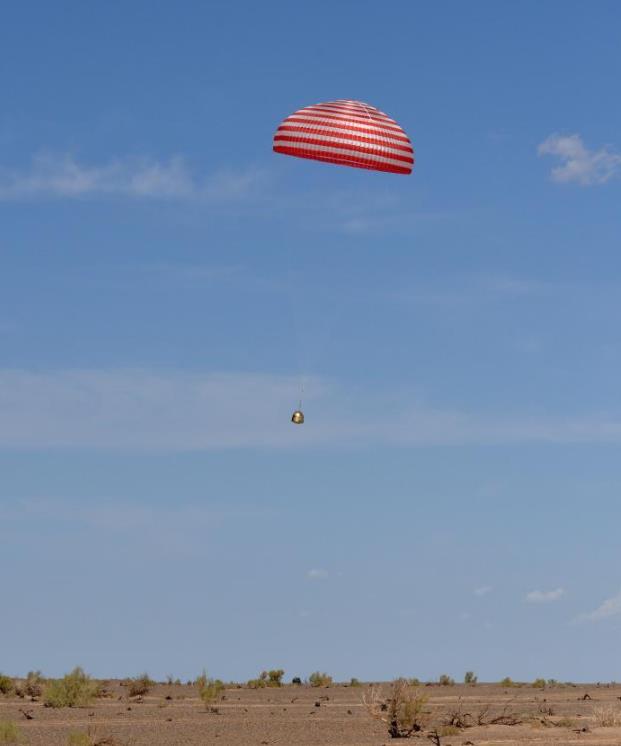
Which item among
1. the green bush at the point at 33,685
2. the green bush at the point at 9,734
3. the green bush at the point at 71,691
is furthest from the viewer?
the green bush at the point at 33,685

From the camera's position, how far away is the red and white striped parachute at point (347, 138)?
3712cm

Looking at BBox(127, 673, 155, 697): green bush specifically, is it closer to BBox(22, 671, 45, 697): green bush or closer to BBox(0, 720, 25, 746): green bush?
BBox(22, 671, 45, 697): green bush

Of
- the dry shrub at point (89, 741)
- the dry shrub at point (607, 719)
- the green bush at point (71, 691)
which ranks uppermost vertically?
the green bush at point (71, 691)

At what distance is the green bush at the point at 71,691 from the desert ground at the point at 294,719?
65 cm

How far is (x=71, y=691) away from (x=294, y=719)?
9902 millimetres

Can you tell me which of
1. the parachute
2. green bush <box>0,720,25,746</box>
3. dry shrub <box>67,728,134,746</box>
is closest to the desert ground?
dry shrub <box>67,728,134,746</box>

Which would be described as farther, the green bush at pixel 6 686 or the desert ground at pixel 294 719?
the green bush at pixel 6 686

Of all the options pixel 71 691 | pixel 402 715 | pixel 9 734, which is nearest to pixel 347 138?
pixel 402 715

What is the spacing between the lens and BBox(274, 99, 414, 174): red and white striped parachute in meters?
37.1

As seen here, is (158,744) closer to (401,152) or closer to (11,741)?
(11,741)

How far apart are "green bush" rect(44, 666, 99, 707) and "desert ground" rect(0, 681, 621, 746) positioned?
645 mm

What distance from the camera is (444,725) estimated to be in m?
34.1

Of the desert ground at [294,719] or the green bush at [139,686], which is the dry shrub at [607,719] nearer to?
the desert ground at [294,719]

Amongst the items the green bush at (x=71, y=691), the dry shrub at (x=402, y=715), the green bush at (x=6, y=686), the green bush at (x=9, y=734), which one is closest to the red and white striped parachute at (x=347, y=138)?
the dry shrub at (x=402, y=715)
